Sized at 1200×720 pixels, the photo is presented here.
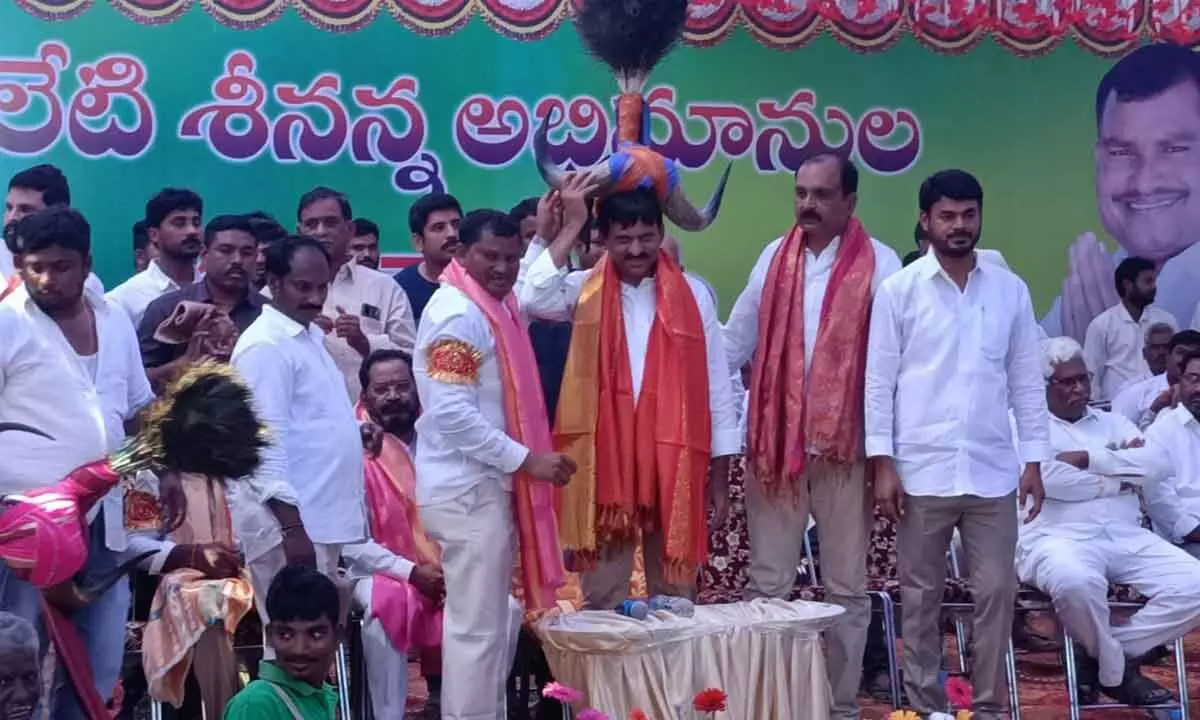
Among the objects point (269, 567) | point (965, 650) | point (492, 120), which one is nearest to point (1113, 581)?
point (965, 650)

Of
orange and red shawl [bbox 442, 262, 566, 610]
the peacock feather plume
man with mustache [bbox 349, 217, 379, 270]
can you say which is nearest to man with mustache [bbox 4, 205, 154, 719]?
the peacock feather plume

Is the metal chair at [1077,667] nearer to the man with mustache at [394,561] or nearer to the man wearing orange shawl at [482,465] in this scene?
the man wearing orange shawl at [482,465]

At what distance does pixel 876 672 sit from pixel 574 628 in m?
2.23

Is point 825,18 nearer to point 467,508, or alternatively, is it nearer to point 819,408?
point 819,408

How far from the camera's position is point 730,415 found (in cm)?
616

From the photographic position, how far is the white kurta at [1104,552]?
6836 millimetres

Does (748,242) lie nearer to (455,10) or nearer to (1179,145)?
(455,10)

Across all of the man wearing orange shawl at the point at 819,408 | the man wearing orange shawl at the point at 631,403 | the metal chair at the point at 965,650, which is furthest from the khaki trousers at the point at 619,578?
the metal chair at the point at 965,650

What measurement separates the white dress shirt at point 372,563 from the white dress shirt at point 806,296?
53.4 inches

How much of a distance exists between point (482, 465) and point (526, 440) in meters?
0.17

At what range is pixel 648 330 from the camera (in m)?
6.12

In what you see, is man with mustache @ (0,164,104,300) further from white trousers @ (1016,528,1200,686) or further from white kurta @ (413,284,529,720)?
white trousers @ (1016,528,1200,686)

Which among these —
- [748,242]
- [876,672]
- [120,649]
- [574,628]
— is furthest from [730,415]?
[748,242]

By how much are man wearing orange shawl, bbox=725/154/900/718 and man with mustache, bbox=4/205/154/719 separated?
83.4 inches
